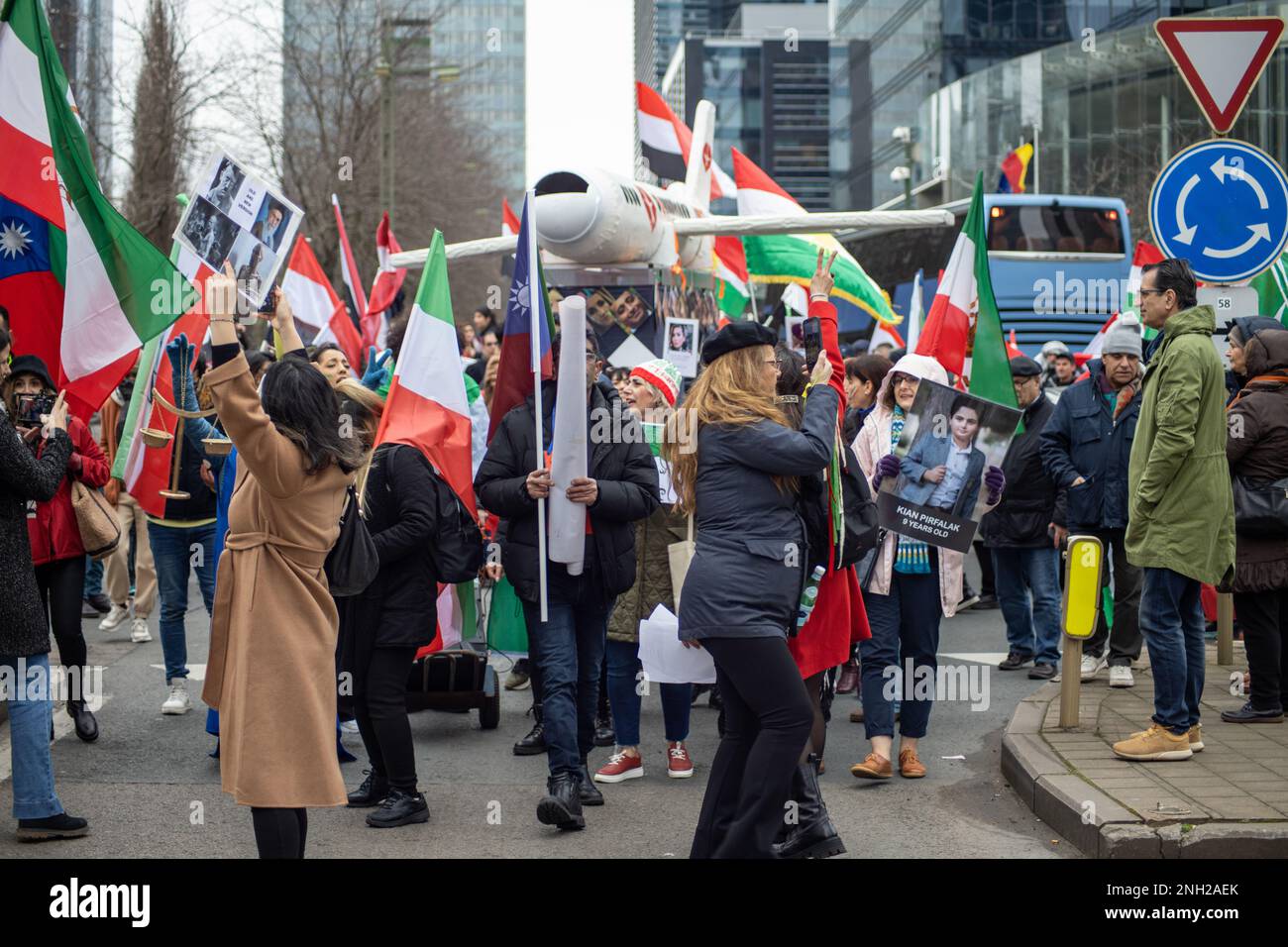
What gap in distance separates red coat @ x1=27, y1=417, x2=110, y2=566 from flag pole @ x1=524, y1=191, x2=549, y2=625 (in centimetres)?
211

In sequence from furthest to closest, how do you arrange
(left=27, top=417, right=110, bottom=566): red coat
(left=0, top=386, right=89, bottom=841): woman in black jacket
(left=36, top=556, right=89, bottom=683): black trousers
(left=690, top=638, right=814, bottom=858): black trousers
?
(left=36, top=556, right=89, bottom=683): black trousers
(left=27, top=417, right=110, bottom=566): red coat
(left=0, top=386, right=89, bottom=841): woman in black jacket
(left=690, top=638, right=814, bottom=858): black trousers

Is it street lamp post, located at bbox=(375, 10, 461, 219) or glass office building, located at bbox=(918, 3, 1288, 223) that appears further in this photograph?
glass office building, located at bbox=(918, 3, 1288, 223)

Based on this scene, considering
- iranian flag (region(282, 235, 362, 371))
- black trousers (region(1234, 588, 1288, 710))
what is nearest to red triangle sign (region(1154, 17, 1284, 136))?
black trousers (region(1234, 588, 1288, 710))

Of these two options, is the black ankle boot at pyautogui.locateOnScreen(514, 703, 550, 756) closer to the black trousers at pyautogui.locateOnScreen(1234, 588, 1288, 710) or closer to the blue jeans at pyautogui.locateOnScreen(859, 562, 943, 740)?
the blue jeans at pyautogui.locateOnScreen(859, 562, 943, 740)

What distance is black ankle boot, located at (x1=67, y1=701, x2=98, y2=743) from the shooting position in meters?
7.46

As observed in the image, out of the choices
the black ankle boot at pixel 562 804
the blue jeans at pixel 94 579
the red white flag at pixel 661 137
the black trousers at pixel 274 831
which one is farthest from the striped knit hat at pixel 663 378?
the red white flag at pixel 661 137

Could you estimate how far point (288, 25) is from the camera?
2936cm

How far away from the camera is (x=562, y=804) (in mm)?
5879

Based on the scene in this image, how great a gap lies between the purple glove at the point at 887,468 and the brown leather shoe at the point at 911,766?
118 cm

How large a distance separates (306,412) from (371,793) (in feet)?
7.76
